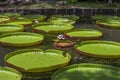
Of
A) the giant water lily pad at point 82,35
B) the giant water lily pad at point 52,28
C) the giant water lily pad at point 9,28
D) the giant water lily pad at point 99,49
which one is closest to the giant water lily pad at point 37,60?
the giant water lily pad at point 99,49

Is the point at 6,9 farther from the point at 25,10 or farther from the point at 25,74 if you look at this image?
the point at 25,74

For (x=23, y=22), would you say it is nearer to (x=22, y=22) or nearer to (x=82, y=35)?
(x=22, y=22)

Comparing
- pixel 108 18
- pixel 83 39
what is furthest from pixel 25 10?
pixel 83 39

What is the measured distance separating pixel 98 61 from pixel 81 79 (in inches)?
52.1

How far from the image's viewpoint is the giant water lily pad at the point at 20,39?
7.54m

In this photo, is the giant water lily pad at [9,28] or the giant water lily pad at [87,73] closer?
the giant water lily pad at [87,73]

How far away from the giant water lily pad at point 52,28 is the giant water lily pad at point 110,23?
1.32m

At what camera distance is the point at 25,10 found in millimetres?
11852

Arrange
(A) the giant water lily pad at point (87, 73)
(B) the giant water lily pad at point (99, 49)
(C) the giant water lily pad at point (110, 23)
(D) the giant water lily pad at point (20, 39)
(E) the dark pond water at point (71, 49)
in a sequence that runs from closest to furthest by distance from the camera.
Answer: (A) the giant water lily pad at point (87, 73) < (B) the giant water lily pad at point (99, 49) < (E) the dark pond water at point (71, 49) < (D) the giant water lily pad at point (20, 39) < (C) the giant water lily pad at point (110, 23)

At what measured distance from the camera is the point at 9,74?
5.52 metres

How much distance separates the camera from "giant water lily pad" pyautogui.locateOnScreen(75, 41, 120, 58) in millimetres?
6593

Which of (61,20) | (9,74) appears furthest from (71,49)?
(61,20)

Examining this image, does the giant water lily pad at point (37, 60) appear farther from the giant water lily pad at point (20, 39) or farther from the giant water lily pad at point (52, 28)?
the giant water lily pad at point (52, 28)

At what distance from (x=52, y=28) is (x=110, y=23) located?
2263 mm
